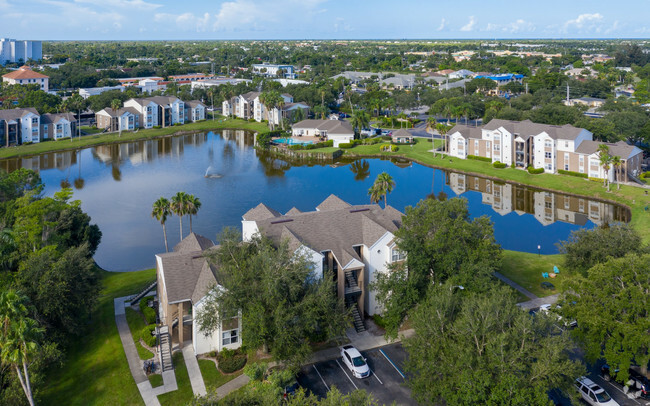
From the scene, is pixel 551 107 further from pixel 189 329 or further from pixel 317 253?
pixel 189 329

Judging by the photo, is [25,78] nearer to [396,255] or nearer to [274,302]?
[396,255]

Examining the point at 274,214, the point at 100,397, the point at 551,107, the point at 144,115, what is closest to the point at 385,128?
the point at 551,107

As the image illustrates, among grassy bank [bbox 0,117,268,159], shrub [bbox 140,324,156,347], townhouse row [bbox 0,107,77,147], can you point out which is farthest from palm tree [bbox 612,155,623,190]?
townhouse row [bbox 0,107,77,147]

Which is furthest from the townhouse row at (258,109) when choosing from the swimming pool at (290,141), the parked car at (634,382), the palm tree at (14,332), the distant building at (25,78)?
the palm tree at (14,332)

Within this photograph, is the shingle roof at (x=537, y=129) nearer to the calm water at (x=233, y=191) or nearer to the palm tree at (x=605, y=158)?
the palm tree at (x=605, y=158)

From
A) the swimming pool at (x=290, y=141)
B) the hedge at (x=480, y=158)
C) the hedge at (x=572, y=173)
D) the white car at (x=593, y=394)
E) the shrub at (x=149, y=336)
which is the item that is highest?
the swimming pool at (x=290, y=141)
